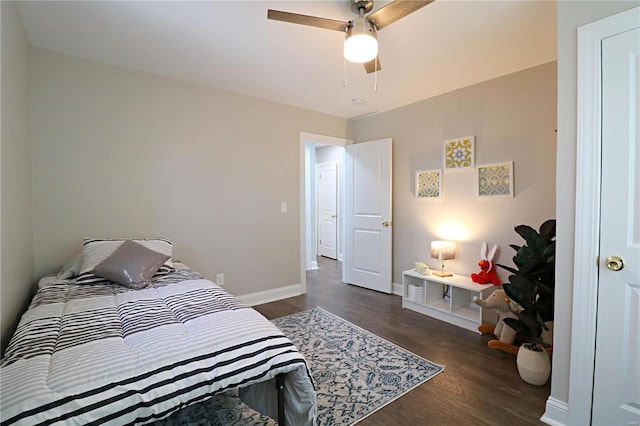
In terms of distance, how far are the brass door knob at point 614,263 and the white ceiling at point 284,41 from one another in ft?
5.12

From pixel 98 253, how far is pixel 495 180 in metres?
3.63

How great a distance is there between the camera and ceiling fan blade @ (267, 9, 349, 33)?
5.24 feet

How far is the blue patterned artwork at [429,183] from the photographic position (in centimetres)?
348

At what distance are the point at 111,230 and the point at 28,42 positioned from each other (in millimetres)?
1578

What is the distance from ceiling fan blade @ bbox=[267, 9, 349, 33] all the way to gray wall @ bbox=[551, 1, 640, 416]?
121 centimetres

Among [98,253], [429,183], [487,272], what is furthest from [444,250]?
[98,253]

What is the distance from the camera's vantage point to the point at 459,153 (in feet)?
10.7

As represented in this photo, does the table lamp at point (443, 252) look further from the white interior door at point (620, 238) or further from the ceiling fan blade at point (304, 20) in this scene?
the ceiling fan blade at point (304, 20)

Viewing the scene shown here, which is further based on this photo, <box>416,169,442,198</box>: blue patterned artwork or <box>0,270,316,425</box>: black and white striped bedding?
<box>416,169,442,198</box>: blue patterned artwork

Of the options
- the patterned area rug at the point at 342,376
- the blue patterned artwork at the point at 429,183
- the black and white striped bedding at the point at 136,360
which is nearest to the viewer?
the black and white striped bedding at the point at 136,360

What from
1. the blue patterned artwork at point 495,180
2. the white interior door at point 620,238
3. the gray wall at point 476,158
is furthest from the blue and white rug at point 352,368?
the blue patterned artwork at point 495,180

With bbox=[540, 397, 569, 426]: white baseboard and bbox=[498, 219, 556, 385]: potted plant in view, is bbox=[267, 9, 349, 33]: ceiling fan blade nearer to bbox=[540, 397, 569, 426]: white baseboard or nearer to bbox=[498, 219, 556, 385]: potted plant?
bbox=[498, 219, 556, 385]: potted plant

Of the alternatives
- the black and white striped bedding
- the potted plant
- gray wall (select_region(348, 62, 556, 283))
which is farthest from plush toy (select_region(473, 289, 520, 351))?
the black and white striped bedding

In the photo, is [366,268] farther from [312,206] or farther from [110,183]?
[110,183]
